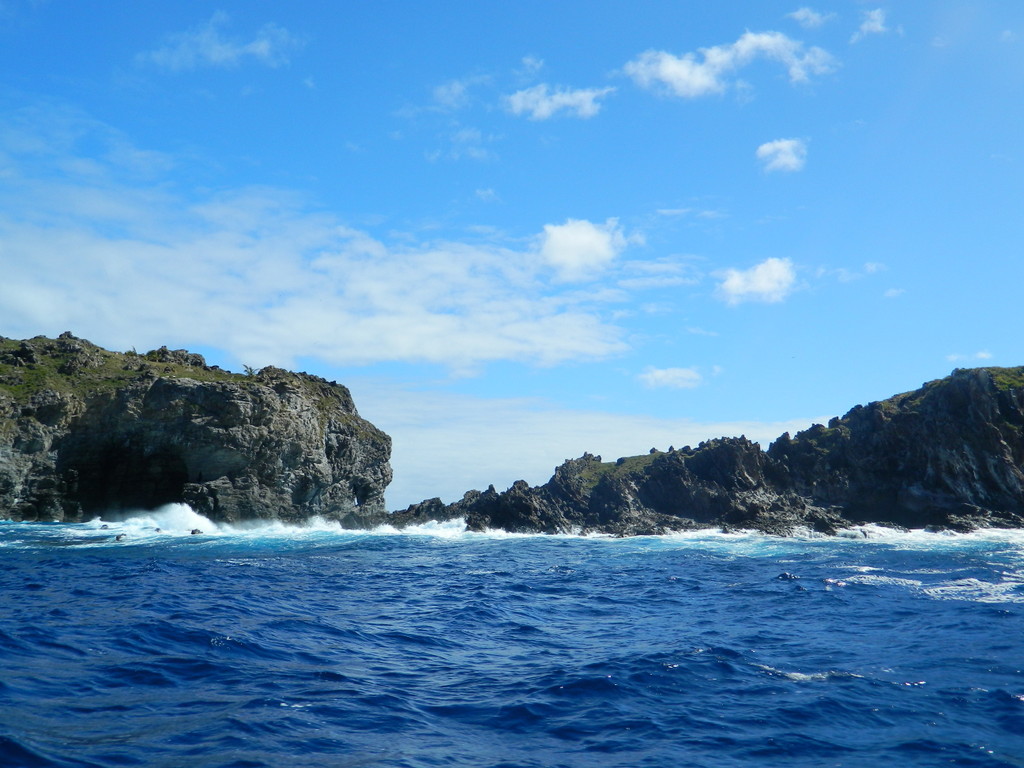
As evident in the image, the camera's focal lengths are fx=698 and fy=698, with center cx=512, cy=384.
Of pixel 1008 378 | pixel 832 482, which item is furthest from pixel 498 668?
pixel 1008 378

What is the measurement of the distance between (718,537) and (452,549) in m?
27.1

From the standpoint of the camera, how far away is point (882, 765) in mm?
10234

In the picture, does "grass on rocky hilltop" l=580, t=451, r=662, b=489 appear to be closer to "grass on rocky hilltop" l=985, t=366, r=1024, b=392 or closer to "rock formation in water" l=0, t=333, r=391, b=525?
"rock formation in water" l=0, t=333, r=391, b=525

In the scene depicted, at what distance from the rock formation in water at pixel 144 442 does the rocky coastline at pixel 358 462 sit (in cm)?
12

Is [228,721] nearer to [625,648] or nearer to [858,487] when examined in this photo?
[625,648]

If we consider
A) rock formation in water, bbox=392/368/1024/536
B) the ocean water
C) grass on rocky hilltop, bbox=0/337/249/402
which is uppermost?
grass on rocky hilltop, bbox=0/337/249/402

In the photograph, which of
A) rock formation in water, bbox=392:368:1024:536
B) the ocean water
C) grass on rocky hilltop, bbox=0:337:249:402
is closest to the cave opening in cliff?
grass on rocky hilltop, bbox=0:337:249:402

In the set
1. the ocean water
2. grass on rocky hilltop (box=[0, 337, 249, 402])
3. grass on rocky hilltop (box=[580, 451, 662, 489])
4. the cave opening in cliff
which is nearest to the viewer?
the ocean water

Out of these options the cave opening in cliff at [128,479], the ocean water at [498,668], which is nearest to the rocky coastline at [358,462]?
the cave opening in cliff at [128,479]

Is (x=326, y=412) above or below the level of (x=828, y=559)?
above

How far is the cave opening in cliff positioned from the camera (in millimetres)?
58344

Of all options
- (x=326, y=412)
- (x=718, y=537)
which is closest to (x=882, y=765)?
(x=718, y=537)

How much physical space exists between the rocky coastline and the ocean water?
25.5m

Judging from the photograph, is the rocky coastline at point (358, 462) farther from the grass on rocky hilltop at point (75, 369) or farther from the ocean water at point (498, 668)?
the ocean water at point (498, 668)
